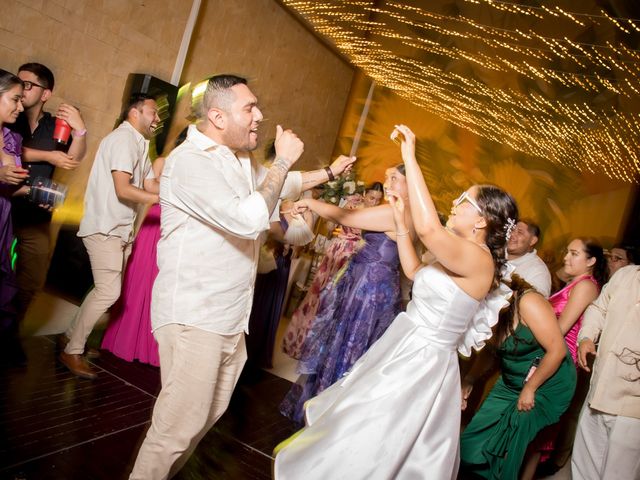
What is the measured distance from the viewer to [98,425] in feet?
8.22

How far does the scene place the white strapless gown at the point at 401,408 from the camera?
1.74m

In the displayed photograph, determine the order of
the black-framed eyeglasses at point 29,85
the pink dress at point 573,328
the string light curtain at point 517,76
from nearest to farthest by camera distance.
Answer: the black-framed eyeglasses at point 29,85
the pink dress at point 573,328
the string light curtain at point 517,76

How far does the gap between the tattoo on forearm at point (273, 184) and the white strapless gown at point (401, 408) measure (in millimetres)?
761

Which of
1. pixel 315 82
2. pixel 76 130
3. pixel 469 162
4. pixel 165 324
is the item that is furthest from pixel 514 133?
pixel 165 324

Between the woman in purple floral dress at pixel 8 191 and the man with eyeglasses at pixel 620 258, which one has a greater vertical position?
the man with eyeglasses at pixel 620 258

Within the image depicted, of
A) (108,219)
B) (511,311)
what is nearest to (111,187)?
(108,219)

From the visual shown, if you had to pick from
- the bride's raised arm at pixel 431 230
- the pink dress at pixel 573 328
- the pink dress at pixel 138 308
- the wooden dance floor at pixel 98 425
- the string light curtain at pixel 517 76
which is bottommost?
the wooden dance floor at pixel 98 425

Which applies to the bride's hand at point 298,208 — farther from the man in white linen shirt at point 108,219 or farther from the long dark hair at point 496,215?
the man in white linen shirt at point 108,219

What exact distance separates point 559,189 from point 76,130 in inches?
227

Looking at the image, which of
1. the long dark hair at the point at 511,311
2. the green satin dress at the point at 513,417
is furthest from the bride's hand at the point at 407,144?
the green satin dress at the point at 513,417

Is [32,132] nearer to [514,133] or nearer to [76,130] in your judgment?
[76,130]

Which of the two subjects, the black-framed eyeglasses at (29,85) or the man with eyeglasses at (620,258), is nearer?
the black-framed eyeglasses at (29,85)

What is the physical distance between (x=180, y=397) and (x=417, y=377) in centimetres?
91

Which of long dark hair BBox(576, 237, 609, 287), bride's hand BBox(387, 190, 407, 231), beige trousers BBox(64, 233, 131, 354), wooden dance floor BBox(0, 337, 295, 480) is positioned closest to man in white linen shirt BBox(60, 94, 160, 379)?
beige trousers BBox(64, 233, 131, 354)
